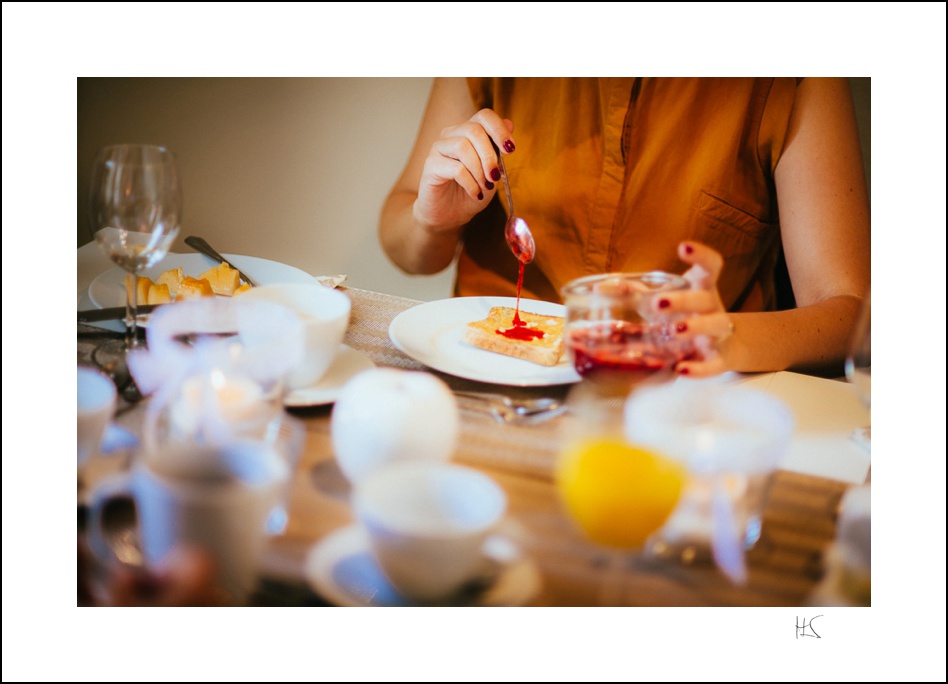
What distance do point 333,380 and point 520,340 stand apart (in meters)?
0.23

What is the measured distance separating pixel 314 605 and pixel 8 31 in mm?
640

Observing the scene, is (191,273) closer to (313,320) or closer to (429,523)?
(313,320)

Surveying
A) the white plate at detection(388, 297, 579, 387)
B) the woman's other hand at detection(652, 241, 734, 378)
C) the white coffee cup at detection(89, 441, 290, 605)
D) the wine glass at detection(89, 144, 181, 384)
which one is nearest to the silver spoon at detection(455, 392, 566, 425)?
the white plate at detection(388, 297, 579, 387)

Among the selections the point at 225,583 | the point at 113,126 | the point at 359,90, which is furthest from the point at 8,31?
the point at 225,583

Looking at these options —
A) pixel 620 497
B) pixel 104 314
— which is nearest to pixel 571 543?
pixel 620 497

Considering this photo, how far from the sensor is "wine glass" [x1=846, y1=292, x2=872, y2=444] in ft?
2.37

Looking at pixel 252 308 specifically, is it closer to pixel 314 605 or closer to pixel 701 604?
pixel 314 605

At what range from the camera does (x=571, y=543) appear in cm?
59

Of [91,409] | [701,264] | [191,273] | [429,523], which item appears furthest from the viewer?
[191,273]

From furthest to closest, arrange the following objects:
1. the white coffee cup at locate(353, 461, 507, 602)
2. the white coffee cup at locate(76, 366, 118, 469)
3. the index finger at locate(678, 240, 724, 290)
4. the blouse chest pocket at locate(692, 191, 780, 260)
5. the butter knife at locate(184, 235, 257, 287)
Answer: the blouse chest pocket at locate(692, 191, 780, 260) < the butter knife at locate(184, 235, 257, 287) < the index finger at locate(678, 240, 724, 290) < the white coffee cup at locate(76, 366, 118, 469) < the white coffee cup at locate(353, 461, 507, 602)

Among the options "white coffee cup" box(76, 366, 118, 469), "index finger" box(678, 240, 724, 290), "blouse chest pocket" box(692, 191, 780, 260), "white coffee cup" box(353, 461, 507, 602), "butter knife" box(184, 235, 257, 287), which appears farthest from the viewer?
"blouse chest pocket" box(692, 191, 780, 260)

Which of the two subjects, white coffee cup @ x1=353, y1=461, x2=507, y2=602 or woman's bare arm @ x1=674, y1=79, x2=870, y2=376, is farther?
woman's bare arm @ x1=674, y1=79, x2=870, y2=376

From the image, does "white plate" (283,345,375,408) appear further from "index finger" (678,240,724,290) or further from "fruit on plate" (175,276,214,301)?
"index finger" (678,240,724,290)

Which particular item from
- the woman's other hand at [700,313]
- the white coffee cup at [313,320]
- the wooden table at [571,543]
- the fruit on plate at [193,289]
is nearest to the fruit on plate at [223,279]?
the fruit on plate at [193,289]
